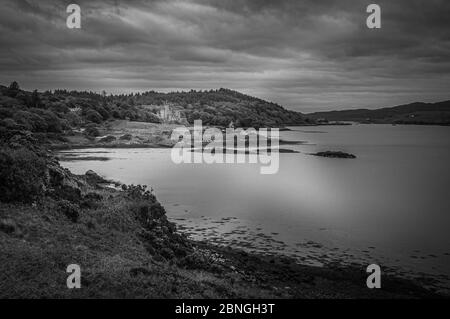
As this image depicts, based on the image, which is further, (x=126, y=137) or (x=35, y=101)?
(x=35, y=101)

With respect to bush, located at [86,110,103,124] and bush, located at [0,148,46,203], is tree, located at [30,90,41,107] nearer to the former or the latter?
bush, located at [86,110,103,124]

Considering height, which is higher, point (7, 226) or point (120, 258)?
point (7, 226)

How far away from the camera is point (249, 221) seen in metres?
43.3

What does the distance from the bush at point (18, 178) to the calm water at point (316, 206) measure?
50.7 ft

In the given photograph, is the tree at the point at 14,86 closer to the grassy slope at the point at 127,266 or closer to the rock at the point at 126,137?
the rock at the point at 126,137

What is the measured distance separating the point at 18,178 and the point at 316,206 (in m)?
37.2

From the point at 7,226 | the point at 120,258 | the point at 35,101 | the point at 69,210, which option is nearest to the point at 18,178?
the point at 69,210

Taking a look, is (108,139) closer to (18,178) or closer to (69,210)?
(69,210)

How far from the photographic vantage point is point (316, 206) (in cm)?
5259

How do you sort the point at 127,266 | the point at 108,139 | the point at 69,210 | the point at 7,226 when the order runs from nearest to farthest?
the point at 127,266
the point at 7,226
the point at 69,210
the point at 108,139

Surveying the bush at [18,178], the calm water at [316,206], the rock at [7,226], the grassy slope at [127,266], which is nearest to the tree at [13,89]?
the calm water at [316,206]

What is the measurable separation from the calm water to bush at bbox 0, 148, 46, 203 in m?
15.5

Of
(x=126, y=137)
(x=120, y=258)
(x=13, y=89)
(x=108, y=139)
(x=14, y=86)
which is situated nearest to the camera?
(x=120, y=258)
